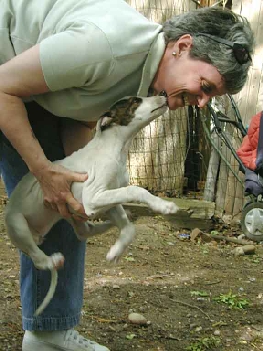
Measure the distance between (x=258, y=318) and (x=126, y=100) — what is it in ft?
6.09

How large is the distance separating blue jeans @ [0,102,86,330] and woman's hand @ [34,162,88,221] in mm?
294

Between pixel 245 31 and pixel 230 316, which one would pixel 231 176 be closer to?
pixel 230 316

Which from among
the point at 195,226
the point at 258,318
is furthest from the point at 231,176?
the point at 258,318

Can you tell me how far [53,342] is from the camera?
281cm

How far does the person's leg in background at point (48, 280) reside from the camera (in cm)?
257

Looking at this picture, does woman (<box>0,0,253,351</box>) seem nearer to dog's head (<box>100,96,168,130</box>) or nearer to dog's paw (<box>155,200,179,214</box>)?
dog's head (<box>100,96,168,130</box>)

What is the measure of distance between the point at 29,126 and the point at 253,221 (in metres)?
3.30

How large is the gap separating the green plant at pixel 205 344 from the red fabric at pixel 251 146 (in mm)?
2082

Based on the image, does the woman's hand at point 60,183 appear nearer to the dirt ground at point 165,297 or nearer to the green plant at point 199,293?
the dirt ground at point 165,297

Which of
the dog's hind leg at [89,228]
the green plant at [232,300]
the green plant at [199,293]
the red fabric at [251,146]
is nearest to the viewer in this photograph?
the dog's hind leg at [89,228]

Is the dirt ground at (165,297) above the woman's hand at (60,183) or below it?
below

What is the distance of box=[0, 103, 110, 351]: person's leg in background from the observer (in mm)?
2566

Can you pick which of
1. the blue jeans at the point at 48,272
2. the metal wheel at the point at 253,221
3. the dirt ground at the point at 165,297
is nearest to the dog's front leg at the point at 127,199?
the blue jeans at the point at 48,272

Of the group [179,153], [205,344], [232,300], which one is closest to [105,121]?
[205,344]
